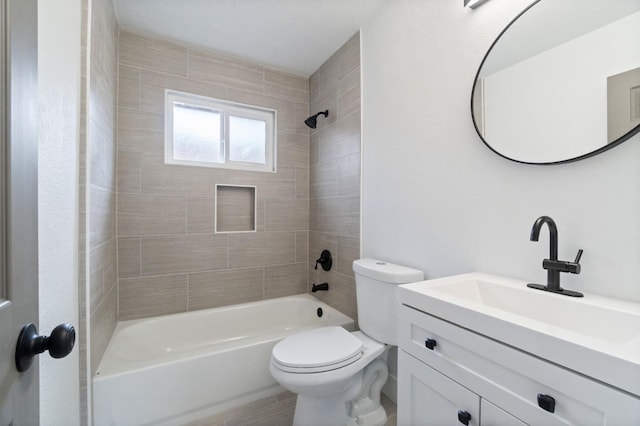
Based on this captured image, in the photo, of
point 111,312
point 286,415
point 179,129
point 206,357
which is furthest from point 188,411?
point 179,129

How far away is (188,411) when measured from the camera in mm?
1518

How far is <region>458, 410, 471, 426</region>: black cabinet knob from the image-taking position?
2.56ft

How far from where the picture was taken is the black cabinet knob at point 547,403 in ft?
2.00

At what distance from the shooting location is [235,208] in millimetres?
2375

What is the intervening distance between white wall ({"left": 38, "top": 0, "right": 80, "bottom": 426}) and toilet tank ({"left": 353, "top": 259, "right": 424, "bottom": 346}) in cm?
134

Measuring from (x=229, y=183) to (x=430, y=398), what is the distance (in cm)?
199

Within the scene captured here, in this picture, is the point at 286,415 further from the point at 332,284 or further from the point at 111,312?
the point at 111,312

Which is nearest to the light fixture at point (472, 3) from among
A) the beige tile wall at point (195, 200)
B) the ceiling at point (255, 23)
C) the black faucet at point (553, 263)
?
the ceiling at point (255, 23)

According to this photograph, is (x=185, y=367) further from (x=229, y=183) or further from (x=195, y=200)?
(x=229, y=183)

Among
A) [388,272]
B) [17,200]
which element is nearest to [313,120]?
[388,272]

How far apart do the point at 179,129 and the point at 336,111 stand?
1.26m

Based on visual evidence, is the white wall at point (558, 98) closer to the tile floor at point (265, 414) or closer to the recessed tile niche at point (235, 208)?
the tile floor at point (265, 414)

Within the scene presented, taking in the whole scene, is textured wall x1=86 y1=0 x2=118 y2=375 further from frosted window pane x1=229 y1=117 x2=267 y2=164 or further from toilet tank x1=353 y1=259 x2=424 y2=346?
toilet tank x1=353 y1=259 x2=424 y2=346

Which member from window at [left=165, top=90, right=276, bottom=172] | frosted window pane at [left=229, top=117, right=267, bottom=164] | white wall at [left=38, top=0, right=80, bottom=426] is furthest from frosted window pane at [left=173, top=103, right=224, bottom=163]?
white wall at [left=38, top=0, right=80, bottom=426]
